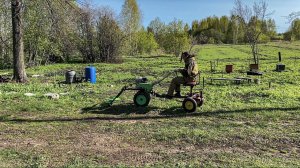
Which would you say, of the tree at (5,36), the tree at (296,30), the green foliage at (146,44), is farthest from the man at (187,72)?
the tree at (296,30)

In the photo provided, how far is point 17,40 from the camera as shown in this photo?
15.1 meters

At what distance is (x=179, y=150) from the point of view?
6191 millimetres

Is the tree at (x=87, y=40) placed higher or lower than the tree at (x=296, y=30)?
lower

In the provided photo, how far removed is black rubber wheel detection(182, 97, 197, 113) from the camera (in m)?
9.04

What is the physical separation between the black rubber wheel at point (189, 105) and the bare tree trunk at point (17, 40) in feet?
29.3

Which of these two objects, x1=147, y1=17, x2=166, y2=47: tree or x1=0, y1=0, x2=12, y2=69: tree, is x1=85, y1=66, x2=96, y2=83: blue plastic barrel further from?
x1=147, y1=17, x2=166, y2=47: tree

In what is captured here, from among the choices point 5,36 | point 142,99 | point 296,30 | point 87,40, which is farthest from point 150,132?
point 296,30

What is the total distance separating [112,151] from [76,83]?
9.76m

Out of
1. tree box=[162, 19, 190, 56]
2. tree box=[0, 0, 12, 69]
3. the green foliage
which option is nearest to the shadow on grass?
tree box=[0, 0, 12, 69]

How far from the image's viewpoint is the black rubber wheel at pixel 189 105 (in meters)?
9.04

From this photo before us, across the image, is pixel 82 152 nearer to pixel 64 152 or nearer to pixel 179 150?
pixel 64 152

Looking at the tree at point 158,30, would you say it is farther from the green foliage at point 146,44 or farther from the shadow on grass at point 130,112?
the shadow on grass at point 130,112

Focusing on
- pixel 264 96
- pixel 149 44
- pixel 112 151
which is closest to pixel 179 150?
pixel 112 151

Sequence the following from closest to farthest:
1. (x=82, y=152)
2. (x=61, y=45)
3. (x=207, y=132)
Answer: (x=82, y=152) → (x=207, y=132) → (x=61, y=45)
